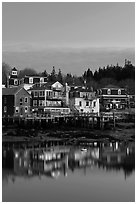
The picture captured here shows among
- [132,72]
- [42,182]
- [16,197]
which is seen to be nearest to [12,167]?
[42,182]

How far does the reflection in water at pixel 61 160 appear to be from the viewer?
909 centimetres

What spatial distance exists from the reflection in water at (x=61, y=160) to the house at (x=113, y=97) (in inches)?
311

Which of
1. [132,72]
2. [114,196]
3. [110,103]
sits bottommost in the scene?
[114,196]

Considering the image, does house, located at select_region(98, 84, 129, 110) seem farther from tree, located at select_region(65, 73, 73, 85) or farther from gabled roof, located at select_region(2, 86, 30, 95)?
gabled roof, located at select_region(2, 86, 30, 95)

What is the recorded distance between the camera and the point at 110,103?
→ 2066 cm

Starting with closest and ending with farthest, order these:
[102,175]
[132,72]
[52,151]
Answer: [102,175]
[52,151]
[132,72]

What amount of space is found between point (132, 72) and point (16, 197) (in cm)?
1330

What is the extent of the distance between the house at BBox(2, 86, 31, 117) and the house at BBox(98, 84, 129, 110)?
202 inches

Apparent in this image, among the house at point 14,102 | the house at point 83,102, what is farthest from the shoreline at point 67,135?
the house at point 83,102

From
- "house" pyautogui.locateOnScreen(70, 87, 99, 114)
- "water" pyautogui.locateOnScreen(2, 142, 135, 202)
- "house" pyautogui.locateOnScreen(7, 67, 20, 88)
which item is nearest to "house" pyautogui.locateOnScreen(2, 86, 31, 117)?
"house" pyautogui.locateOnScreen(7, 67, 20, 88)

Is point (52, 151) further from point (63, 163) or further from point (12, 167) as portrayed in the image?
point (12, 167)

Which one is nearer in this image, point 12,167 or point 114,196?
point 114,196

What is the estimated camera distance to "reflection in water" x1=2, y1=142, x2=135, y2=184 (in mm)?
9086

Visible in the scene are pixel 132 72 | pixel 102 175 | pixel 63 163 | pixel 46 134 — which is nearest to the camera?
pixel 102 175
